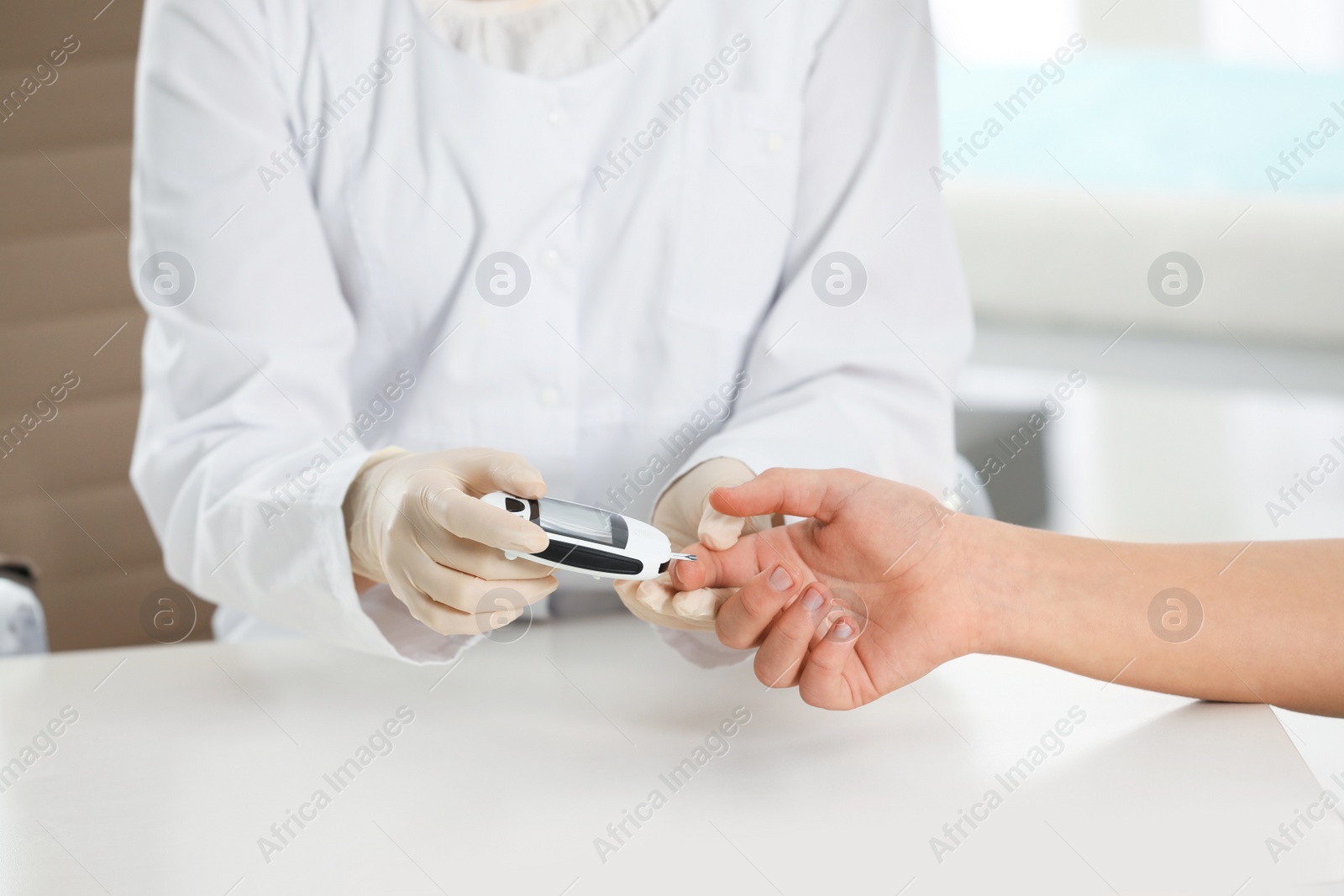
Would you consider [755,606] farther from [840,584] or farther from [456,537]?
[456,537]

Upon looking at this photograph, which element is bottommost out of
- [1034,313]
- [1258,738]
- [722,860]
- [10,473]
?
[10,473]

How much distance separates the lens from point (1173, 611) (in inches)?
31.8

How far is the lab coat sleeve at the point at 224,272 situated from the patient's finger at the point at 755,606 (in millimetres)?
396

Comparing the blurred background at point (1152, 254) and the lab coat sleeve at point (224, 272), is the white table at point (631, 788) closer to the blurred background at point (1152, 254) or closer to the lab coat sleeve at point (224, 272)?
the lab coat sleeve at point (224, 272)

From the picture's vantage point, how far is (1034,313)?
305 centimetres

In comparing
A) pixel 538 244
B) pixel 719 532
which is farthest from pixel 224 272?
pixel 719 532

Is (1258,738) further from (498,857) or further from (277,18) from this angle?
(277,18)

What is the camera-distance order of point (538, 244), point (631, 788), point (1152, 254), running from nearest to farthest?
point (631, 788)
point (538, 244)
point (1152, 254)

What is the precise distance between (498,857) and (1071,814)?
336 mm

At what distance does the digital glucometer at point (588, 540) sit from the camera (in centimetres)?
71

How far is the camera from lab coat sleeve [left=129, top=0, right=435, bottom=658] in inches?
38.6

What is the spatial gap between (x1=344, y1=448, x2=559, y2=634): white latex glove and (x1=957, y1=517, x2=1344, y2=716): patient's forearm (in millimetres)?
341

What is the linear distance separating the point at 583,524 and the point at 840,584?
22 centimetres

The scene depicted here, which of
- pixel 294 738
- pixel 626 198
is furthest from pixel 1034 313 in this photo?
pixel 294 738
